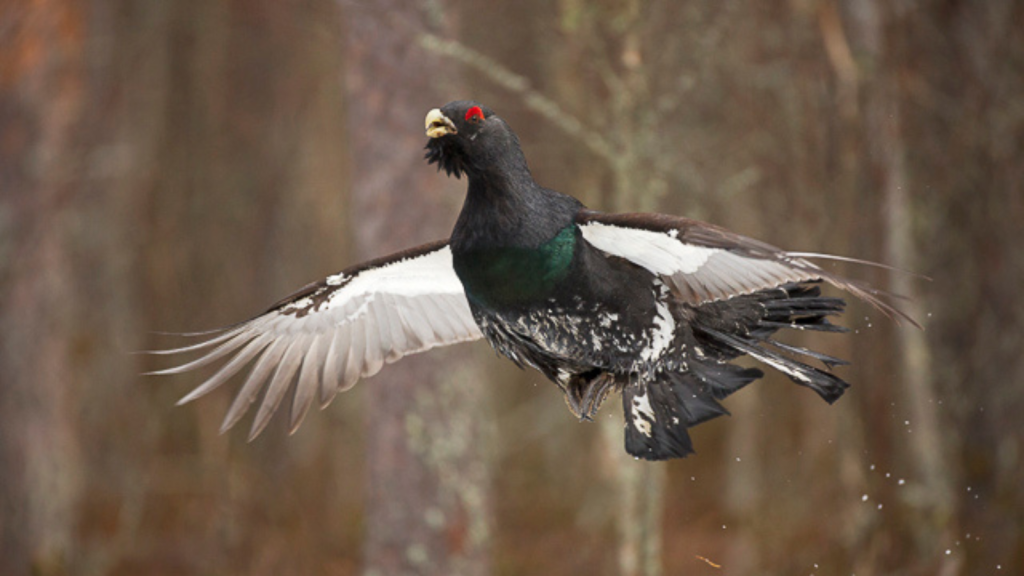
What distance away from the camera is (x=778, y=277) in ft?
10.1

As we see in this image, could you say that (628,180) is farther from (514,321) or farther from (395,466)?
(395,466)

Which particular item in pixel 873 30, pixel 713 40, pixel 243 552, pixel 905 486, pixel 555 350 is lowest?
pixel 243 552

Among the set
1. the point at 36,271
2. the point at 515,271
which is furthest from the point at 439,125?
the point at 36,271

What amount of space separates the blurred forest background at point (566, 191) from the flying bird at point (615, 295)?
4.29ft

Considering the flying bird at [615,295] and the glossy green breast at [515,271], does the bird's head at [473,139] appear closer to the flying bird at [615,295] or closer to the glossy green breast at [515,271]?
the flying bird at [615,295]

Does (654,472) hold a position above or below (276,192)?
below

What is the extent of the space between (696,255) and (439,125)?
36.0 inches

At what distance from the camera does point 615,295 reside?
11.2 feet

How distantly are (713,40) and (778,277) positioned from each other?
6.48ft

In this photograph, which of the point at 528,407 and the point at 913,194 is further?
the point at 528,407

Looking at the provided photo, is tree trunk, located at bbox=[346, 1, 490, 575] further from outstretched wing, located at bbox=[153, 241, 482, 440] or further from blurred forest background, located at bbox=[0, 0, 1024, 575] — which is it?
outstretched wing, located at bbox=[153, 241, 482, 440]

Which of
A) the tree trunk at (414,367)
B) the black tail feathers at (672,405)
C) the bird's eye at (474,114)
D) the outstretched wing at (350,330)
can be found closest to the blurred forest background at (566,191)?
the tree trunk at (414,367)

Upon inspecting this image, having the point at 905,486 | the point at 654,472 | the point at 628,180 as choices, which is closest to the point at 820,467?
the point at 905,486

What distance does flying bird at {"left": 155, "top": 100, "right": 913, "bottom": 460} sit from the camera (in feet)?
10.5
